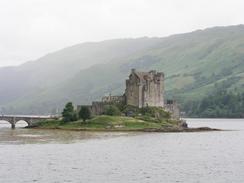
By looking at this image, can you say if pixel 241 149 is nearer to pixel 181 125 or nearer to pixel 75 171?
pixel 75 171

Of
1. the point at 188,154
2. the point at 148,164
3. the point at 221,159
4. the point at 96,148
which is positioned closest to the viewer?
the point at 148,164

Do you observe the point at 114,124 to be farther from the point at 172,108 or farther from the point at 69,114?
the point at 172,108

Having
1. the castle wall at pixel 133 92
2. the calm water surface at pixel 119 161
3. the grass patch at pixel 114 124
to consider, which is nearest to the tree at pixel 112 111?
the grass patch at pixel 114 124

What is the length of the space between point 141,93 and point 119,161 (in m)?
94.5

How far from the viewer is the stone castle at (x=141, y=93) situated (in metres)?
176

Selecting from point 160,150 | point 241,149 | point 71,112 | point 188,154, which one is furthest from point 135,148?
point 71,112

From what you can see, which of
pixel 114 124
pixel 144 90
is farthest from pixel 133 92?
pixel 114 124

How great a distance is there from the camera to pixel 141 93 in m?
176

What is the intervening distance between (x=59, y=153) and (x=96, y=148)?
39.7 feet

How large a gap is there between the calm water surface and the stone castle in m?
56.8

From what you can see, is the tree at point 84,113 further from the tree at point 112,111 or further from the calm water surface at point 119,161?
the calm water surface at point 119,161

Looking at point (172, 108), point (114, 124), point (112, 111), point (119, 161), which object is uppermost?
point (172, 108)

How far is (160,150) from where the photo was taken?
102250 mm

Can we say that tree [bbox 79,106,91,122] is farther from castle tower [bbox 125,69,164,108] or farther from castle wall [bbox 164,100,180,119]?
castle wall [bbox 164,100,180,119]
